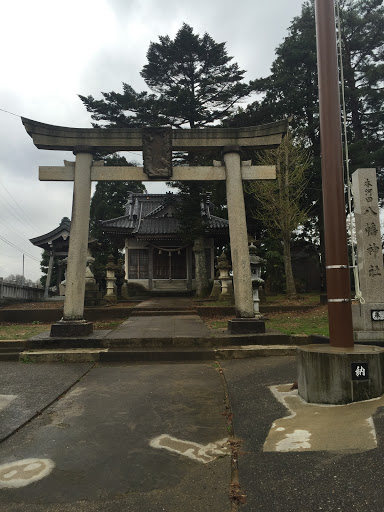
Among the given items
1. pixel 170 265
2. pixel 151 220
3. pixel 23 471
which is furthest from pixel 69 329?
pixel 151 220

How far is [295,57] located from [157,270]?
15.7 meters

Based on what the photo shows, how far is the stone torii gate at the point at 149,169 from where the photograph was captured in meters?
8.34

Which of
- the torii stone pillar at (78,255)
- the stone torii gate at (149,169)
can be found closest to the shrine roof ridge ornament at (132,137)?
the stone torii gate at (149,169)

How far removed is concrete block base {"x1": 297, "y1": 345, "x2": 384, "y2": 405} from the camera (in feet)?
12.3

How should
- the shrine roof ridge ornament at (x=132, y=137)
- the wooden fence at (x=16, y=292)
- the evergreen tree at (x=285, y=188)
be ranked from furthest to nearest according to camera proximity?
the wooden fence at (x=16, y=292) < the evergreen tree at (x=285, y=188) < the shrine roof ridge ornament at (x=132, y=137)

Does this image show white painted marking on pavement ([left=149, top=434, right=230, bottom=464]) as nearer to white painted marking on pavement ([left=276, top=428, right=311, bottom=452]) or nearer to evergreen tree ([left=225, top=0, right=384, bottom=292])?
white painted marking on pavement ([left=276, top=428, right=311, bottom=452])

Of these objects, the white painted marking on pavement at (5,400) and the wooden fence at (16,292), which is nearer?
the white painted marking on pavement at (5,400)

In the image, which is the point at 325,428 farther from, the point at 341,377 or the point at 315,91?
the point at 315,91

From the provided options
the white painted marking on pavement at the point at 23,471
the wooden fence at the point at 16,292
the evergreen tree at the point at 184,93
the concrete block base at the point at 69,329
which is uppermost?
the evergreen tree at the point at 184,93

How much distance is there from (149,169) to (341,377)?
638 cm

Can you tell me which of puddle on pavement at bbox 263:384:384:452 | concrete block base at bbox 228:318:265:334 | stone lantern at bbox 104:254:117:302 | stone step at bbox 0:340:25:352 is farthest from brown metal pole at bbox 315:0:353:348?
stone lantern at bbox 104:254:117:302

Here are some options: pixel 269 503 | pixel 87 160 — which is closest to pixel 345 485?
pixel 269 503

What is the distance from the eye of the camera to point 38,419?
403 cm

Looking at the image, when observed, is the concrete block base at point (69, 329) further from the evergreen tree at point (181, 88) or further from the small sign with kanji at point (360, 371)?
the evergreen tree at point (181, 88)
